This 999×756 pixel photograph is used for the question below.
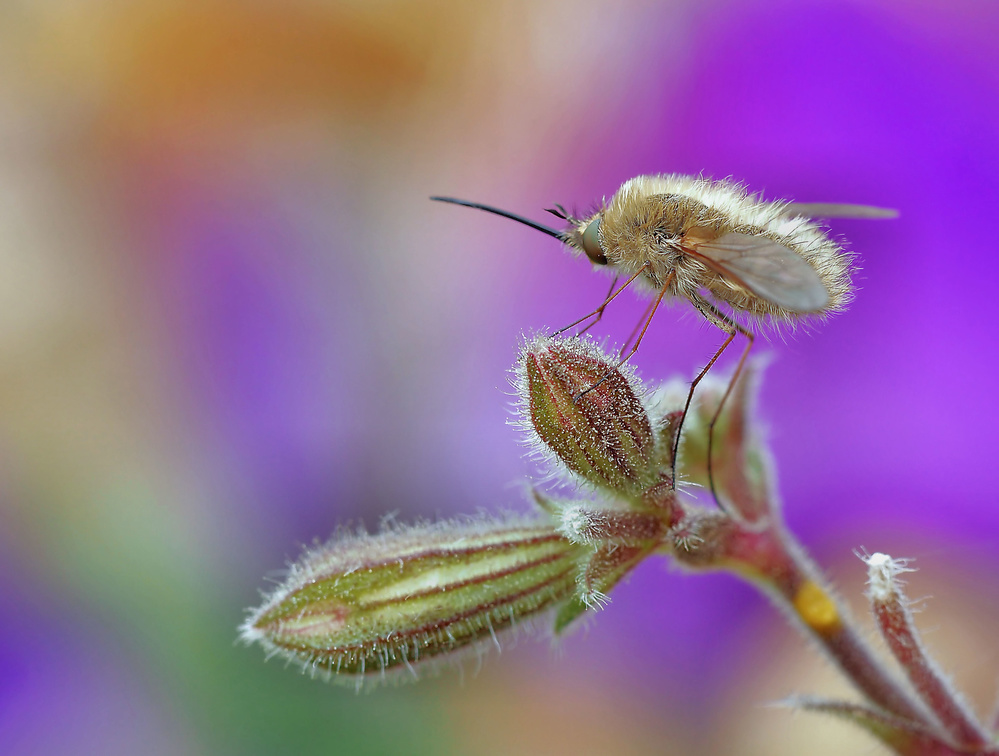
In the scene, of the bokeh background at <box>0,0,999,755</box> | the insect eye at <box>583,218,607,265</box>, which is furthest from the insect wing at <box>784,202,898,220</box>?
the bokeh background at <box>0,0,999,755</box>

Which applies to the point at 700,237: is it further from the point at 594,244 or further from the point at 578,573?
the point at 578,573

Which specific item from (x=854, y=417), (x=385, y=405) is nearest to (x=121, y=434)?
(x=385, y=405)

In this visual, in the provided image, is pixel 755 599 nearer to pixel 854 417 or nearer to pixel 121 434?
pixel 854 417

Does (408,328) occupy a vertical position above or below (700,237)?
above

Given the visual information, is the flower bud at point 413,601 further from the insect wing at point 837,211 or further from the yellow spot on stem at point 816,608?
the insect wing at point 837,211

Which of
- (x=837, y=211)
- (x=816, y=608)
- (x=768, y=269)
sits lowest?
(x=816, y=608)

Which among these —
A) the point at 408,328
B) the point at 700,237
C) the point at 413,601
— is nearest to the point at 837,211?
the point at 700,237
